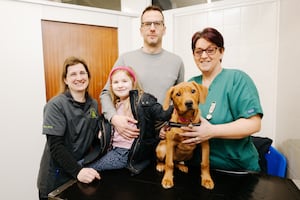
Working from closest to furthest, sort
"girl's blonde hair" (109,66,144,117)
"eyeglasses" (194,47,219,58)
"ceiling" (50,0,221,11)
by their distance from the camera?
"eyeglasses" (194,47,219,58), "girl's blonde hair" (109,66,144,117), "ceiling" (50,0,221,11)

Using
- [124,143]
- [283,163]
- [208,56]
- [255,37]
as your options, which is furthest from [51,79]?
[283,163]

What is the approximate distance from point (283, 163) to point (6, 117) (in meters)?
2.15

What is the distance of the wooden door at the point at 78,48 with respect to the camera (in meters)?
2.08

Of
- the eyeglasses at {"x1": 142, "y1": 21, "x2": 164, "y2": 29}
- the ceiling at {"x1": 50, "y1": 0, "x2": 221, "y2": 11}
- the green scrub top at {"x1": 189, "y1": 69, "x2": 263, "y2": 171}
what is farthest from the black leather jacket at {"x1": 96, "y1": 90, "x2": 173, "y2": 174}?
the ceiling at {"x1": 50, "y1": 0, "x2": 221, "y2": 11}

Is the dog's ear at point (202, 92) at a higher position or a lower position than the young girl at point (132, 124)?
higher

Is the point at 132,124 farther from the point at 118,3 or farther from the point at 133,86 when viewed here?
the point at 118,3

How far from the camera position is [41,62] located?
2.00m

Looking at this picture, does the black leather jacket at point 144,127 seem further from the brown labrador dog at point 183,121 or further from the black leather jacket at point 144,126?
the brown labrador dog at point 183,121

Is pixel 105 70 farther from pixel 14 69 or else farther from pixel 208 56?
pixel 208 56

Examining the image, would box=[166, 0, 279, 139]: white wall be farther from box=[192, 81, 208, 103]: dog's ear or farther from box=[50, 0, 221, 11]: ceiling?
box=[192, 81, 208, 103]: dog's ear

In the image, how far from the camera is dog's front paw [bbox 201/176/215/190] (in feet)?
3.27

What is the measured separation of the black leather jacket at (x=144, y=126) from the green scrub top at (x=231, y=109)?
26cm

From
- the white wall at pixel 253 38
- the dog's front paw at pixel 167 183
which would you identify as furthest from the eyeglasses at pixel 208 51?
the white wall at pixel 253 38

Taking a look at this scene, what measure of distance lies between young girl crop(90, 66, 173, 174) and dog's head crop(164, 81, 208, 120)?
5.3 inches
